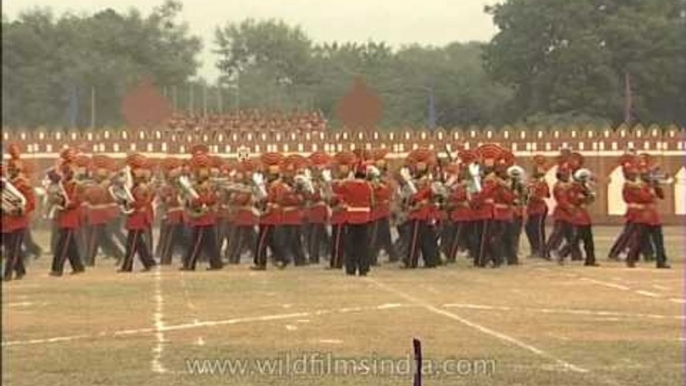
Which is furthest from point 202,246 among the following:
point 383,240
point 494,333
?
point 494,333

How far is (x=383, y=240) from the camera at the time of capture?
2205 centimetres

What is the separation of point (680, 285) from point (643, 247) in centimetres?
384

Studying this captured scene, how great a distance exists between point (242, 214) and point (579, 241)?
4.97m

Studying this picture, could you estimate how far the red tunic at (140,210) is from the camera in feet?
66.3

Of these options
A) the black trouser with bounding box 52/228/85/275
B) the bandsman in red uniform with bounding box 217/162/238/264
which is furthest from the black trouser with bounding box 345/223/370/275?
the black trouser with bounding box 52/228/85/275

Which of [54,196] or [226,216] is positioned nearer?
[54,196]

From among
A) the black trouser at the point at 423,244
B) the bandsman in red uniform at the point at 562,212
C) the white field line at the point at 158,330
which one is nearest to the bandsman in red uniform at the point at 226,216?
the white field line at the point at 158,330

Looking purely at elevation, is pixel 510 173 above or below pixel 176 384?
above

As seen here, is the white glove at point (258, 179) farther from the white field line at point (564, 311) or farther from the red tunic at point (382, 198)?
the white field line at point (564, 311)

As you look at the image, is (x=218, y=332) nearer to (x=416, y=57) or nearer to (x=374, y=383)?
(x=374, y=383)

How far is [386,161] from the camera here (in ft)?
67.1

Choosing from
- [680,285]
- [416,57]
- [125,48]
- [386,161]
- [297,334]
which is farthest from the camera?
[386,161]

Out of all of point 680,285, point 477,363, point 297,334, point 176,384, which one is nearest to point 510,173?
point 680,285

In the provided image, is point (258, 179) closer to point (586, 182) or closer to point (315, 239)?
point (315, 239)
